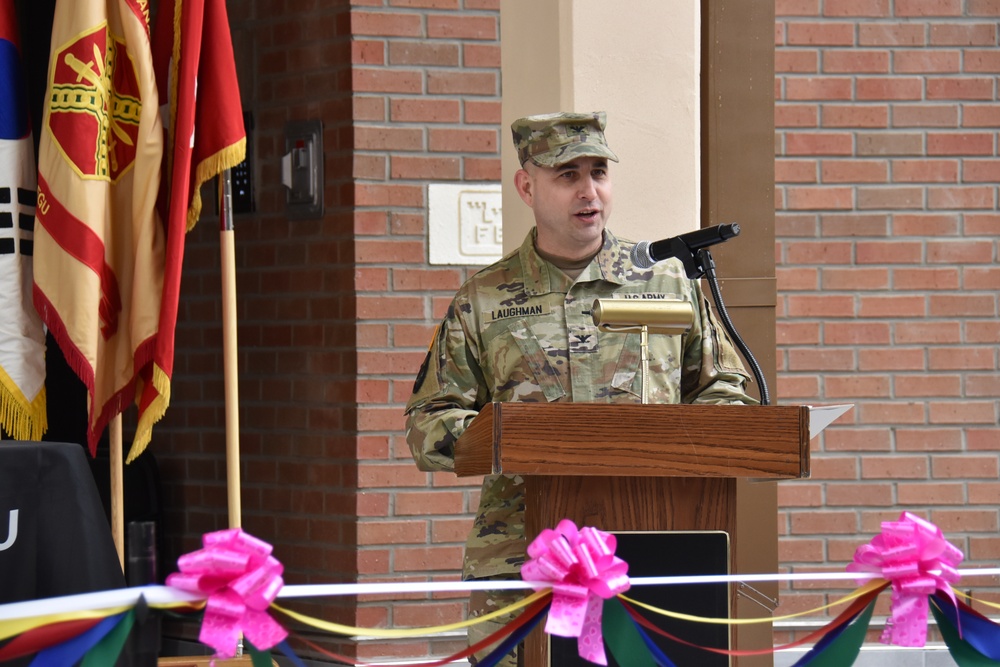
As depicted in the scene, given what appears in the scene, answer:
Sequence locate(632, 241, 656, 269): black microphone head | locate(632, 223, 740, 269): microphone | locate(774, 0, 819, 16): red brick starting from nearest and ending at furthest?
locate(632, 223, 740, 269): microphone → locate(632, 241, 656, 269): black microphone head → locate(774, 0, 819, 16): red brick

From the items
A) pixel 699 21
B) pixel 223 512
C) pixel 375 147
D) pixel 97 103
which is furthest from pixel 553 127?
pixel 223 512

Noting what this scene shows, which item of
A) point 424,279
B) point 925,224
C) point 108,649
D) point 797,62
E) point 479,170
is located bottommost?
point 108,649

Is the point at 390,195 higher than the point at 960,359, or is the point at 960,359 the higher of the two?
the point at 390,195

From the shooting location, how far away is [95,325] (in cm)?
370

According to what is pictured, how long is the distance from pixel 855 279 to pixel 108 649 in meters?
3.71

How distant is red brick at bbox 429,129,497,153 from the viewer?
15.3 feet

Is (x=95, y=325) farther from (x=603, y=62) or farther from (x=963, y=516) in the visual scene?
(x=963, y=516)

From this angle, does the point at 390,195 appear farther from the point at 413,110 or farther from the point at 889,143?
the point at 889,143

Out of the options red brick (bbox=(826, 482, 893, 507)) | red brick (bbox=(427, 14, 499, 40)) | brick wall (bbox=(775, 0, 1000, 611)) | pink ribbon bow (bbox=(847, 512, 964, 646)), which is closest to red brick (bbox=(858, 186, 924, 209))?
brick wall (bbox=(775, 0, 1000, 611))

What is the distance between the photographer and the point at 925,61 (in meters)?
4.83

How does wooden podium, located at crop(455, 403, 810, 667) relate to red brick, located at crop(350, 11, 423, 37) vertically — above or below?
below

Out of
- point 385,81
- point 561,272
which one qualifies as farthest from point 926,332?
point 561,272

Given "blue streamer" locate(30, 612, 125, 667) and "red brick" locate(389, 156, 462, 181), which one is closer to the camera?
"blue streamer" locate(30, 612, 125, 667)

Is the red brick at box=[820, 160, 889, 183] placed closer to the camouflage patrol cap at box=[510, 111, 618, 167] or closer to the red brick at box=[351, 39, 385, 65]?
the red brick at box=[351, 39, 385, 65]
